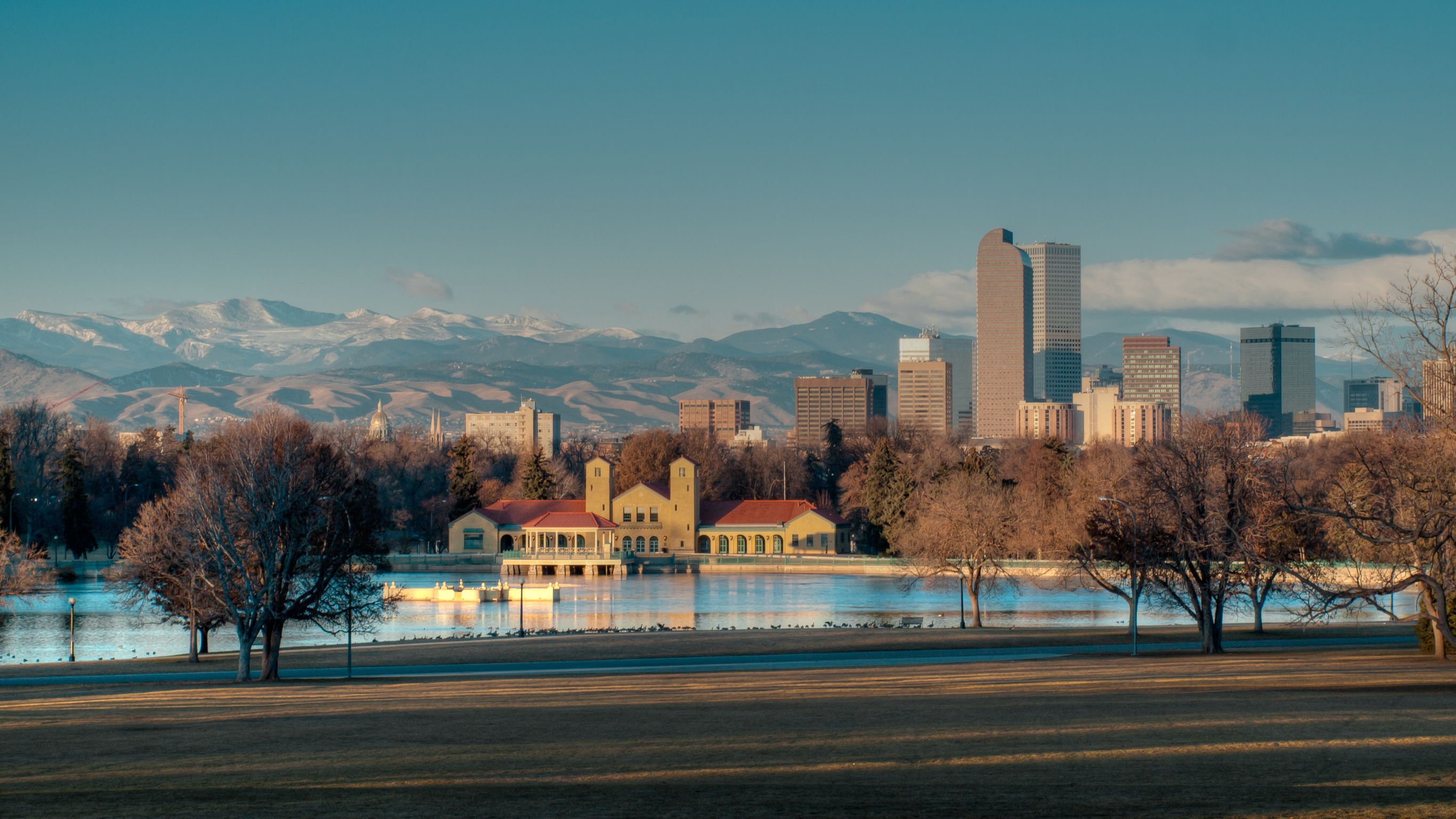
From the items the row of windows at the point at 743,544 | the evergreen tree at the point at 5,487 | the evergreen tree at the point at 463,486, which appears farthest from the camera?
the evergreen tree at the point at 463,486

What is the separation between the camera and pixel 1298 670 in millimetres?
32812

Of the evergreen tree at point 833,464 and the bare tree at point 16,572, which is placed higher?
the evergreen tree at point 833,464

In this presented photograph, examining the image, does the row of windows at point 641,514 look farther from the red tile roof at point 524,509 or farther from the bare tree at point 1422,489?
the bare tree at point 1422,489

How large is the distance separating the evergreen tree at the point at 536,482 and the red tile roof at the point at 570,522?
12.4m

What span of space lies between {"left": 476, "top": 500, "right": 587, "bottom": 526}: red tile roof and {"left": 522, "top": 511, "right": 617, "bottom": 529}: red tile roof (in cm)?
217

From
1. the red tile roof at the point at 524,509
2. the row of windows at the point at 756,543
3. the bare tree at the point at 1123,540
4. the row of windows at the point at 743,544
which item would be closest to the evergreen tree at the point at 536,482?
the red tile roof at the point at 524,509

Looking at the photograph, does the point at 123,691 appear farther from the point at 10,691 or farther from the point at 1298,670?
the point at 1298,670

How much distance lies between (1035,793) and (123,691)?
2419cm

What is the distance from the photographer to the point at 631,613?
243ft

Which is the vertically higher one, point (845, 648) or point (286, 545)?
point (286, 545)

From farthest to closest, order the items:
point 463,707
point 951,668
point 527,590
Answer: point 527,590
point 951,668
point 463,707

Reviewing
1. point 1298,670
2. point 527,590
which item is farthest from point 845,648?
point 527,590

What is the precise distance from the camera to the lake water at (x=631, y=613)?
5833 cm

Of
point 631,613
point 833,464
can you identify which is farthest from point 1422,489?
point 833,464
